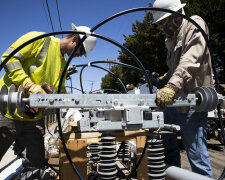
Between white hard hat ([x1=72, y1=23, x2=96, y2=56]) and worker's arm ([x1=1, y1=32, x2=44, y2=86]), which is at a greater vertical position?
white hard hat ([x1=72, y1=23, x2=96, y2=56])

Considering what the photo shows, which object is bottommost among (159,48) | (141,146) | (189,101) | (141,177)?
(141,177)

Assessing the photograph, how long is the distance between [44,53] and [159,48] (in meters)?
14.3

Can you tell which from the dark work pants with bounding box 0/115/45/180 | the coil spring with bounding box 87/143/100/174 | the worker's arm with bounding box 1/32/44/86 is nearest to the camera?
the worker's arm with bounding box 1/32/44/86

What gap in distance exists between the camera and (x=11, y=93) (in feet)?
3.68

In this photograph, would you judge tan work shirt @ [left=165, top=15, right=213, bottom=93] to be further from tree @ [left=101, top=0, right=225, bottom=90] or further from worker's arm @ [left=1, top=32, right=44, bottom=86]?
tree @ [left=101, top=0, right=225, bottom=90]

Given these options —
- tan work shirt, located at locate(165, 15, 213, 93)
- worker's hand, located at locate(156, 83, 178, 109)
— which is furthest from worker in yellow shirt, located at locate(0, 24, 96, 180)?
worker's hand, located at locate(156, 83, 178, 109)

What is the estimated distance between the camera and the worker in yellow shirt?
180cm

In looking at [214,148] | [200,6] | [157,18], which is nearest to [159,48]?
[200,6]

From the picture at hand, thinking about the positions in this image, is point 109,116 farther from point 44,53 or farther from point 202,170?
point 44,53

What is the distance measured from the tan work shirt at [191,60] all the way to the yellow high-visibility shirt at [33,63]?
4.48 feet

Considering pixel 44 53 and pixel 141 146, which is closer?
pixel 141 146

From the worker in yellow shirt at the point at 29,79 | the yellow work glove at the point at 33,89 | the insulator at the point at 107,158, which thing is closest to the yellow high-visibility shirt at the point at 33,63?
the worker in yellow shirt at the point at 29,79

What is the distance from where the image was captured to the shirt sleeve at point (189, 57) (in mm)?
1521

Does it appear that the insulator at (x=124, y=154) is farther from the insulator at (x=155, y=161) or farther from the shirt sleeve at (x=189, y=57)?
the shirt sleeve at (x=189, y=57)
